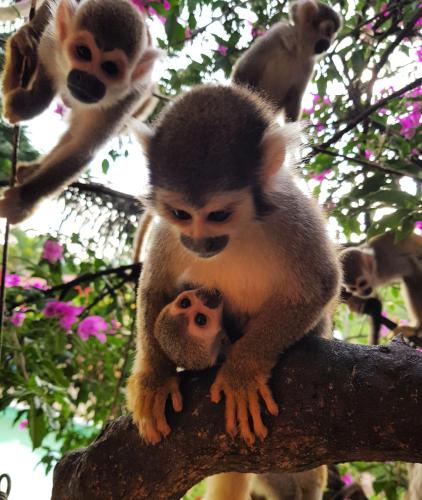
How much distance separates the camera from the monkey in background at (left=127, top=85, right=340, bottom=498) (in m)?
1.34

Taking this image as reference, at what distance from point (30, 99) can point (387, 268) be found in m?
3.23

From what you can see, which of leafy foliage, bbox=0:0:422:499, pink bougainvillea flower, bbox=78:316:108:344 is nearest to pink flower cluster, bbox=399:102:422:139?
leafy foliage, bbox=0:0:422:499

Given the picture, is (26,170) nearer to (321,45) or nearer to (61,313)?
(61,313)

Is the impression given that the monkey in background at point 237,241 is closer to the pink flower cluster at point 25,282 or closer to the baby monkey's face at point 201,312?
the baby monkey's face at point 201,312

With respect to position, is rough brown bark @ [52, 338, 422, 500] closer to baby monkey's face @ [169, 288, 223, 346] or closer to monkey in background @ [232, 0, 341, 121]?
baby monkey's face @ [169, 288, 223, 346]

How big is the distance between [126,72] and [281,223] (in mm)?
1266

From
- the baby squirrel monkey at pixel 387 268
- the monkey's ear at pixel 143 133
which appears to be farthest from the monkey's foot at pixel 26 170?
the baby squirrel monkey at pixel 387 268

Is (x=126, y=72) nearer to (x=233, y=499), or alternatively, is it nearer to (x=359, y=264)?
(x=233, y=499)

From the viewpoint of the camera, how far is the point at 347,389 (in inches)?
46.4

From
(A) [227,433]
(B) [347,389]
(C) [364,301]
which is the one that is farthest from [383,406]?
(C) [364,301]

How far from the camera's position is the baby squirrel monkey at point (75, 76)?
2.17 metres

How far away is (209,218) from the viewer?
142 centimetres

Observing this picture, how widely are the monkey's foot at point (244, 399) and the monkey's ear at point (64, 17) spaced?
1.77m

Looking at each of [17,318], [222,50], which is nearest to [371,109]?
[222,50]
